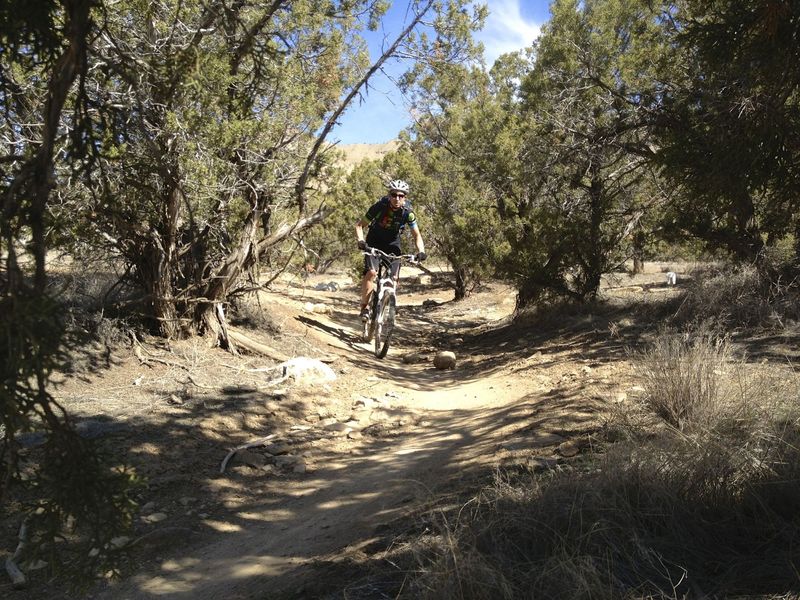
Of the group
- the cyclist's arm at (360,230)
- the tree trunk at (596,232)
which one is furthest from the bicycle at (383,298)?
the tree trunk at (596,232)

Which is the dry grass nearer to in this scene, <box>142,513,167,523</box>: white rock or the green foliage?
the green foliage

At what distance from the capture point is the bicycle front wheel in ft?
29.9

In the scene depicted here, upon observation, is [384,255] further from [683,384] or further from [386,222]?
[683,384]

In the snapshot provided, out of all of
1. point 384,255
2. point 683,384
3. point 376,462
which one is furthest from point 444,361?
point 683,384

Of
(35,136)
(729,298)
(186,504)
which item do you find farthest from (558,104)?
(186,504)

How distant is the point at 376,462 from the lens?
537 cm

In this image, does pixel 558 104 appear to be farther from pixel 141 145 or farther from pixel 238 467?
pixel 238 467

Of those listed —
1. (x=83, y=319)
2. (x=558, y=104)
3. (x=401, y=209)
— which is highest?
(x=558, y=104)

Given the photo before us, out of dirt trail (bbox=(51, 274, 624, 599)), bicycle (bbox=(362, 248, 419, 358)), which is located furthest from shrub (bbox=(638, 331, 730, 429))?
bicycle (bbox=(362, 248, 419, 358))

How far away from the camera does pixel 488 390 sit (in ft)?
24.9

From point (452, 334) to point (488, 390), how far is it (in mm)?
6427

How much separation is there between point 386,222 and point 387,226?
6 cm

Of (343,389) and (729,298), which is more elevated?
(729,298)

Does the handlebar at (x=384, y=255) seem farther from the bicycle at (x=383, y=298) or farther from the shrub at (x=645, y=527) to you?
the shrub at (x=645, y=527)
